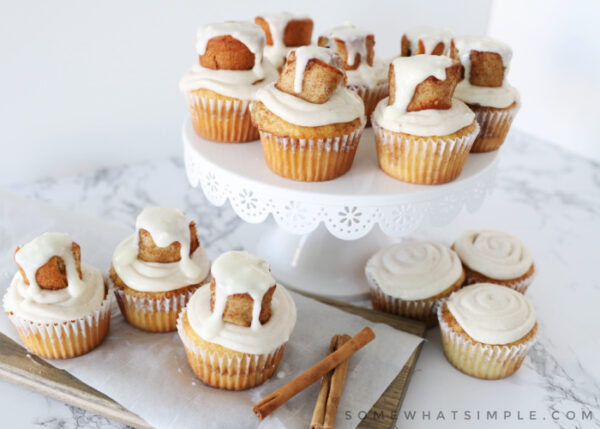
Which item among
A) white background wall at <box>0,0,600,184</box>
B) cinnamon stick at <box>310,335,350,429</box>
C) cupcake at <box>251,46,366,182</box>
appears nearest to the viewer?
cinnamon stick at <box>310,335,350,429</box>

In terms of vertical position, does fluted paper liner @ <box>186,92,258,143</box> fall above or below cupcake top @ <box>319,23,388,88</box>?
below

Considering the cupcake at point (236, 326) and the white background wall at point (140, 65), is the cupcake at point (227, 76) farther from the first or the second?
the white background wall at point (140, 65)

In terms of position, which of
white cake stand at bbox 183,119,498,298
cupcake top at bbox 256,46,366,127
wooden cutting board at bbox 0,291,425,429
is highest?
cupcake top at bbox 256,46,366,127

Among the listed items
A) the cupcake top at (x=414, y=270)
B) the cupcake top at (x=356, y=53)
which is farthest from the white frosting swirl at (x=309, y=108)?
the cupcake top at (x=414, y=270)

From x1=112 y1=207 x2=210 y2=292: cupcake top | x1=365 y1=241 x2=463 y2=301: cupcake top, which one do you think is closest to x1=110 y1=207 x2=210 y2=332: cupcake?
x1=112 y1=207 x2=210 y2=292: cupcake top

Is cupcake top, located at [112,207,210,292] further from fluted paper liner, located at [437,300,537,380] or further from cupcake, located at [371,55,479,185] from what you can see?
fluted paper liner, located at [437,300,537,380]

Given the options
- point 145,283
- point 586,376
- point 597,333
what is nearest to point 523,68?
point 597,333

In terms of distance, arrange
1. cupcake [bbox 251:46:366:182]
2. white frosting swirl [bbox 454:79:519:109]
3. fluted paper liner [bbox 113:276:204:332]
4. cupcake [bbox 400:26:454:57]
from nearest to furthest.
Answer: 1. cupcake [bbox 251:46:366:182]
2. fluted paper liner [bbox 113:276:204:332]
3. white frosting swirl [bbox 454:79:519:109]
4. cupcake [bbox 400:26:454:57]
